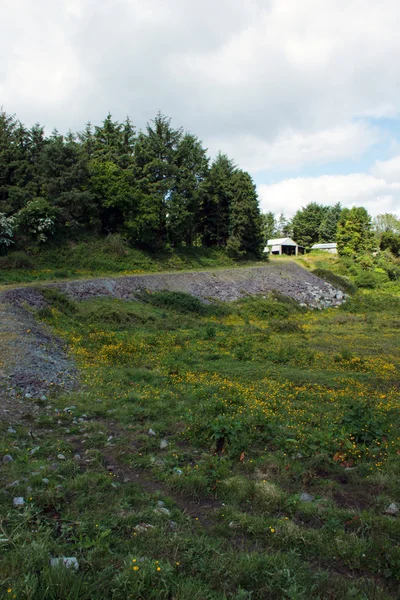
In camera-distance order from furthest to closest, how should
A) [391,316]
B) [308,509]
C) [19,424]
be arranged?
[391,316] → [19,424] → [308,509]

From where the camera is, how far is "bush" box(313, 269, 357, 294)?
41906 millimetres

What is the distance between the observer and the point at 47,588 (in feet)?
11.1

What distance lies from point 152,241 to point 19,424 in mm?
33408

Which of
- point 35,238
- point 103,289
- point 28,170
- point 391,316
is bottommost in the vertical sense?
point 391,316

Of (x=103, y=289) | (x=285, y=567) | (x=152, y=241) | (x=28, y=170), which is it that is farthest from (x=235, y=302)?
(x=285, y=567)

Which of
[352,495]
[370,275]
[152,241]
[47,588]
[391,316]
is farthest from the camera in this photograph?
[370,275]

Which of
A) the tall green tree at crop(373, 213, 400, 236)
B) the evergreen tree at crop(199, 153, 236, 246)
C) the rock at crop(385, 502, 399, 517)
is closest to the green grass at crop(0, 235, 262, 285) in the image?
the evergreen tree at crop(199, 153, 236, 246)

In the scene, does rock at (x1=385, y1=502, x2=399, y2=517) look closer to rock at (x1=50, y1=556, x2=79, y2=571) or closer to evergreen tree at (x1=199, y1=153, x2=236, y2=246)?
rock at (x1=50, y1=556, x2=79, y2=571)

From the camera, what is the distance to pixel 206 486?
568 cm

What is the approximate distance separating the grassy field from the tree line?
23259 mm

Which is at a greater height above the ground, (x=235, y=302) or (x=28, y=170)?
(x=28, y=170)

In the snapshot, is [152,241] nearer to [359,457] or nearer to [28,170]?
[28,170]

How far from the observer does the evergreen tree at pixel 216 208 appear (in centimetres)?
4878

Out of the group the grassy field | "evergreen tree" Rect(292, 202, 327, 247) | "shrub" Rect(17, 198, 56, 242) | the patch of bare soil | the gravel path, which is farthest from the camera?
"evergreen tree" Rect(292, 202, 327, 247)
